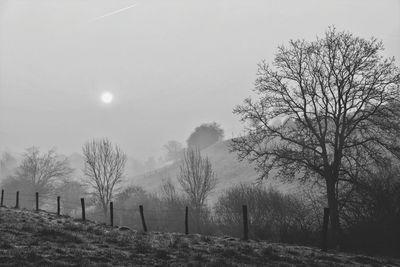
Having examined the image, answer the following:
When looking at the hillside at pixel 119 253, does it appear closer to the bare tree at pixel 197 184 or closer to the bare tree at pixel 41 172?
the bare tree at pixel 197 184

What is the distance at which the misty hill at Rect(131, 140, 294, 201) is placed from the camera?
7244 cm

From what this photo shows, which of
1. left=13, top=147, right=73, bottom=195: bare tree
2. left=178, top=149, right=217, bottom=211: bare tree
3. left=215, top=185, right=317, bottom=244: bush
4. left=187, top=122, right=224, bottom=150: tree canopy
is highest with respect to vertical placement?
left=187, top=122, right=224, bottom=150: tree canopy

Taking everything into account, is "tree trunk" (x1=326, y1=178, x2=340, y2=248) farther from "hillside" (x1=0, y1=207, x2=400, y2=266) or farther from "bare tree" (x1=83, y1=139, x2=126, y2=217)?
"bare tree" (x1=83, y1=139, x2=126, y2=217)

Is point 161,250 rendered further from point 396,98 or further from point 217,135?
point 217,135

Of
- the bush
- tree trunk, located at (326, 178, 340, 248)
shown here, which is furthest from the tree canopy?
tree trunk, located at (326, 178, 340, 248)

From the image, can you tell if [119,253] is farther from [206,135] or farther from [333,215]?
[206,135]

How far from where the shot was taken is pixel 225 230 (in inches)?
1677

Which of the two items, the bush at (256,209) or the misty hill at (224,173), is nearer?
the bush at (256,209)

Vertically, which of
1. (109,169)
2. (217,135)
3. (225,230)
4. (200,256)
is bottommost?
(225,230)

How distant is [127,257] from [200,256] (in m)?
2.43

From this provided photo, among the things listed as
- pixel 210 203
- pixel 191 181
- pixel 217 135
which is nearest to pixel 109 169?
pixel 191 181

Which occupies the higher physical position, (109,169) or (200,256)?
(109,169)

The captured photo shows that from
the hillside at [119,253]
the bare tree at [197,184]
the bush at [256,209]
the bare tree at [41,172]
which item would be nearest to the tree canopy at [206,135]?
the bare tree at [41,172]

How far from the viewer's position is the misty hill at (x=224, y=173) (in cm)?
7244
